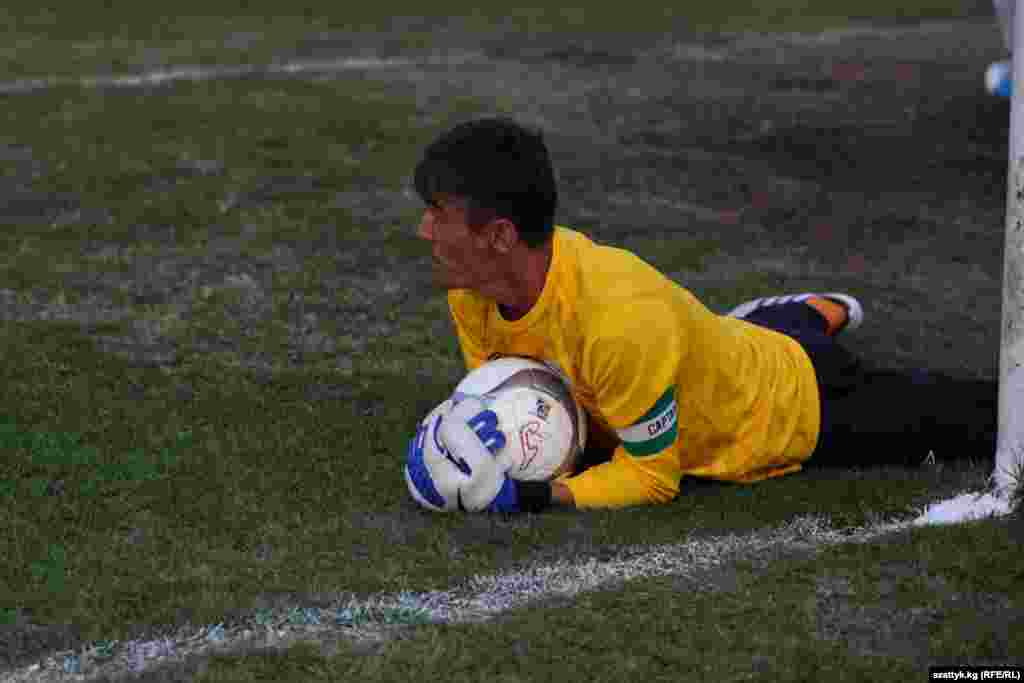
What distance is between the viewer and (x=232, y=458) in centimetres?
439

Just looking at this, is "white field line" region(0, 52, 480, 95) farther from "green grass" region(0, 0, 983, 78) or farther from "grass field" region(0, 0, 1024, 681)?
"green grass" region(0, 0, 983, 78)

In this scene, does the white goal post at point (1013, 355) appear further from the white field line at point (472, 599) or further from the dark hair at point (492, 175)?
the dark hair at point (492, 175)

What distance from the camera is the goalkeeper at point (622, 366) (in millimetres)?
3908

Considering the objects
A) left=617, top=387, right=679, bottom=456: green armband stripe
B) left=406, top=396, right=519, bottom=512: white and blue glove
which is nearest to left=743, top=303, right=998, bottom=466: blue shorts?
left=617, top=387, right=679, bottom=456: green armband stripe

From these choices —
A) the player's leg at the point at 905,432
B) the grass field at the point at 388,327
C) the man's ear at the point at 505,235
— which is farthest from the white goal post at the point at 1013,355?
the man's ear at the point at 505,235

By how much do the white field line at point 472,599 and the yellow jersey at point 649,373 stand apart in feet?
1.06

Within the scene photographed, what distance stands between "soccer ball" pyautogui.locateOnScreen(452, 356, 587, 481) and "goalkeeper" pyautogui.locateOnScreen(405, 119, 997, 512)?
45 mm

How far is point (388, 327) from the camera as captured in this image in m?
5.71

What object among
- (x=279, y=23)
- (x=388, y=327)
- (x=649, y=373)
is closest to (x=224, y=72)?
(x=279, y=23)

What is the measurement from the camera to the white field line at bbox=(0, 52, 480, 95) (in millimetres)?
9461

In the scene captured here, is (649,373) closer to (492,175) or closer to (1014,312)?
(492,175)

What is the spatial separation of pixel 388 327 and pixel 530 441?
1740mm

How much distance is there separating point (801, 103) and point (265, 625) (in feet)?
22.4

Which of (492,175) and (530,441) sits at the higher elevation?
(492,175)
